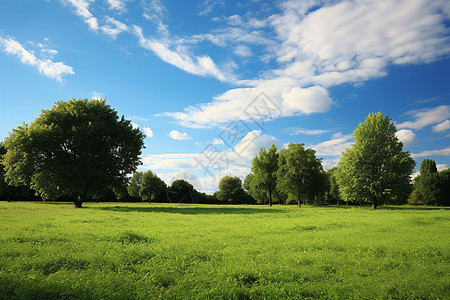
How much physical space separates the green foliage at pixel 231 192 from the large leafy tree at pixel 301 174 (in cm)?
5243

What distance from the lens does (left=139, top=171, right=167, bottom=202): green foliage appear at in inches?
3935

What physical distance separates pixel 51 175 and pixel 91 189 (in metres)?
6.75

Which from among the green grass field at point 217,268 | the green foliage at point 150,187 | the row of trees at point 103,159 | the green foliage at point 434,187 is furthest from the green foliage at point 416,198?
the green foliage at point 150,187

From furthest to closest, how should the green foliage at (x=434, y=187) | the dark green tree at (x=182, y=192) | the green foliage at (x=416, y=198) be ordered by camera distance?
the dark green tree at (x=182, y=192), the green foliage at (x=416, y=198), the green foliage at (x=434, y=187)

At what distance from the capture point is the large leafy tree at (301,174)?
5519cm

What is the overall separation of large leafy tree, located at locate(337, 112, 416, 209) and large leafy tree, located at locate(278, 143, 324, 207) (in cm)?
964

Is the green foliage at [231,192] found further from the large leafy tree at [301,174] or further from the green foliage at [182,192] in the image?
the large leafy tree at [301,174]

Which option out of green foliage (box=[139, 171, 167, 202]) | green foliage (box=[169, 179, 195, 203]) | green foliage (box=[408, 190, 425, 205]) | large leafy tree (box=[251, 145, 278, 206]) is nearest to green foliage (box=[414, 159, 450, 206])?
green foliage (box=[408, 190, 425, 205])

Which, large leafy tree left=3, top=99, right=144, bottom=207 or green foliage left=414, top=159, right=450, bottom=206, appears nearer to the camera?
large leafy tree left=3, top=99, right=144, bottom=207

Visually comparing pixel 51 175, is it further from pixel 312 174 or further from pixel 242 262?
pixel 312 174

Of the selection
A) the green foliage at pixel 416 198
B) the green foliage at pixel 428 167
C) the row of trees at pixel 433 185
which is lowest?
the green foliage at pixel 416 198

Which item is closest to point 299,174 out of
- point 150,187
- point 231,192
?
point 231,192

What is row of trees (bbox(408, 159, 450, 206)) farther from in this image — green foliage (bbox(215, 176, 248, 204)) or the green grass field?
the green grass field

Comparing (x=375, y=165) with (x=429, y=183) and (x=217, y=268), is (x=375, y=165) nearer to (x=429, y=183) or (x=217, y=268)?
(x=217, y=268)
